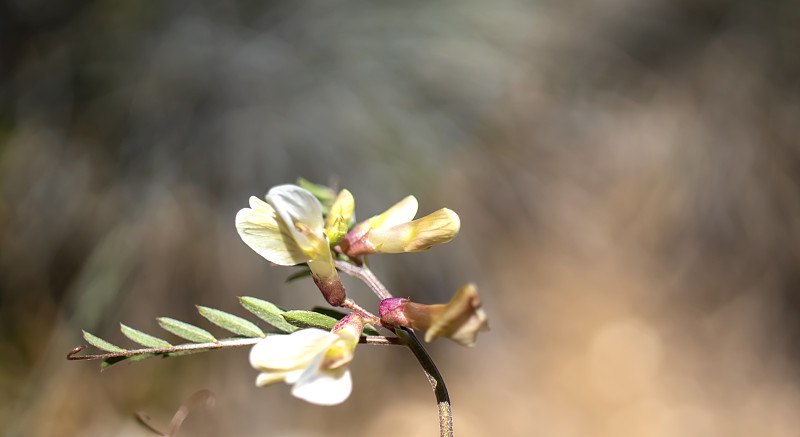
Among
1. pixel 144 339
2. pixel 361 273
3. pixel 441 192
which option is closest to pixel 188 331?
pixel 144 339

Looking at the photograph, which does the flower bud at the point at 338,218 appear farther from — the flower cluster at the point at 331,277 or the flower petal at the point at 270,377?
the flower petal at the point at 270,377

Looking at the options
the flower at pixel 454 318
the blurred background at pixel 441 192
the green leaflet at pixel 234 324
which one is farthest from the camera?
the blurred background at pixel 441 192

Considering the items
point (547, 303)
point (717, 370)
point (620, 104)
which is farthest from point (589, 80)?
point (717, 370)

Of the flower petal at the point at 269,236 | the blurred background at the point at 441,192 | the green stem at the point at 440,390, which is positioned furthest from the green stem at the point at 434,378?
the blurred background at the point at 441,192

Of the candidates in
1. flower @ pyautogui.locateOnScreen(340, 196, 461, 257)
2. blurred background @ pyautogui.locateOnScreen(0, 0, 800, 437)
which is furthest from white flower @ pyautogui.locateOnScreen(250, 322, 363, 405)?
blurred background @ pyautogui.locateOnScreen(0, 0, 800, 437)

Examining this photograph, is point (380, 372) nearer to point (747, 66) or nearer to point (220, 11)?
point (220, 11)

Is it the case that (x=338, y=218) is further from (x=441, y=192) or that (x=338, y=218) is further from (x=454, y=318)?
(x=441, y=192)

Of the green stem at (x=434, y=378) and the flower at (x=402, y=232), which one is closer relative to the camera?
the green stem at (x=434, y=378)
